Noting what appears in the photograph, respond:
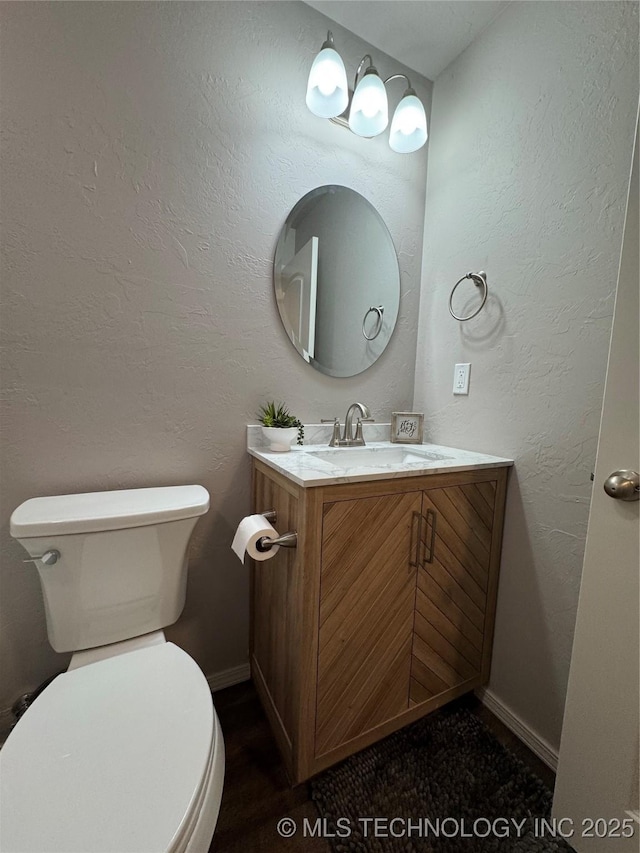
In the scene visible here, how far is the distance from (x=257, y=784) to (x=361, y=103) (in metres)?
2.25

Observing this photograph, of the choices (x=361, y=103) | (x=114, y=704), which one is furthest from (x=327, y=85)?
(x=114, y=704)

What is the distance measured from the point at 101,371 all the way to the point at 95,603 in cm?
66

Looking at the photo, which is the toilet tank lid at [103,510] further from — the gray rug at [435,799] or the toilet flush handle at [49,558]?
the gray rug at [435,799]

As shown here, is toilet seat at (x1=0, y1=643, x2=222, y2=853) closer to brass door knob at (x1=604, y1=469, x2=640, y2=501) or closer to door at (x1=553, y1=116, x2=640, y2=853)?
door at (x1=553, y1=116, x2=640, y2=853)

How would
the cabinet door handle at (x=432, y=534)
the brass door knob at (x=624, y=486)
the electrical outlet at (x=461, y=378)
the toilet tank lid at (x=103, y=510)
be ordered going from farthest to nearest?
the electrical outlet at (x=461, y=378), the cabinet door handle at (x=432, y=534), the toilet tank lid at (x=103, y=510), the brass door knob at (x=624, y=486)

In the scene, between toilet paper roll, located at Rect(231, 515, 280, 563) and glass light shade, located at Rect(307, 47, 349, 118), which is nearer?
toilet paper roll, located at Rect(231, 515, 280, 563)

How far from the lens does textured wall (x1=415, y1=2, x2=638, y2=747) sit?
960 mm

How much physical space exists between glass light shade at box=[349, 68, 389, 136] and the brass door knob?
1.40m

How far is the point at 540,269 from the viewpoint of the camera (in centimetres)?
110

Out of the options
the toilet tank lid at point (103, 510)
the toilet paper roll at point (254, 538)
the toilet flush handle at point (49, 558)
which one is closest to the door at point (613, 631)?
the toilet paper roll at point (254, 538)

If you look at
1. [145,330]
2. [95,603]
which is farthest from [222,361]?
[95,603]

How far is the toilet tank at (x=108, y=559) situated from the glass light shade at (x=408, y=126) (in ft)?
5.05

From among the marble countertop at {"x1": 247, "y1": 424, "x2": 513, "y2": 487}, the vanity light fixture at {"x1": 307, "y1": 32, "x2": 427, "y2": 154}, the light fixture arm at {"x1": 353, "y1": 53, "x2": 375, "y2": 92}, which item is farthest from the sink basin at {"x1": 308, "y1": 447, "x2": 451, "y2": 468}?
the light fixture arm at {"x1": 353, "y1": 53, "x2": 375, "y2": 92}

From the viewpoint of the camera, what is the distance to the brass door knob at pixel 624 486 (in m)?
0.69
